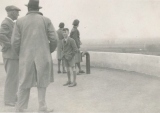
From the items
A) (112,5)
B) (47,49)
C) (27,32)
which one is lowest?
(47,49)

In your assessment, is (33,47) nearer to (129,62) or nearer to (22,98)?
(22,98)

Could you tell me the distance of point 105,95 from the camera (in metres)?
6.46

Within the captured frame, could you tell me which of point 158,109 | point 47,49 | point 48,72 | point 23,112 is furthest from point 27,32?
point 158,109

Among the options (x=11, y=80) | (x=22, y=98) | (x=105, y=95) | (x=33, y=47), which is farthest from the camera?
(x=105, y=95)

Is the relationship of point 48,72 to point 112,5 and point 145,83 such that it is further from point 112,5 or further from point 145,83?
point 112,5

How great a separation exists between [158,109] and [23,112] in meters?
2.45

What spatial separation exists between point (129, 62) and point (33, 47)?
19.3ft

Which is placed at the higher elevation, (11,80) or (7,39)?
(7,39)

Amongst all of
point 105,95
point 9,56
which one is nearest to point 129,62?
point 105,95

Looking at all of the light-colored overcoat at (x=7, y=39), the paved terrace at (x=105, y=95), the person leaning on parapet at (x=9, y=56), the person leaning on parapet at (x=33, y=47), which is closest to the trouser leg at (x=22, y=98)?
the person leaning on parapet at (x=33, y=47)

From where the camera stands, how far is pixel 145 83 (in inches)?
305

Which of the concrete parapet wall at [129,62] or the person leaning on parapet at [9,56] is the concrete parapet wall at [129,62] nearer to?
the concrete parapet wall at [129,62]

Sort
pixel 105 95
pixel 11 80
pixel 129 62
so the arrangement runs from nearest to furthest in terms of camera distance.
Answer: pixel 11 80, pixel 105 95, pixel 129 62

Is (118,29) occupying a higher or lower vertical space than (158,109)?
higher
